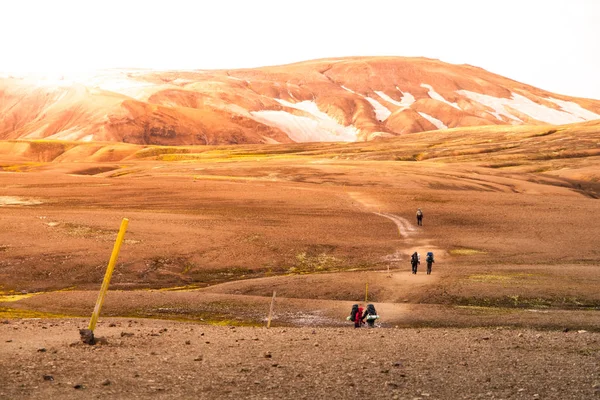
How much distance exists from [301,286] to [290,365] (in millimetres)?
19318

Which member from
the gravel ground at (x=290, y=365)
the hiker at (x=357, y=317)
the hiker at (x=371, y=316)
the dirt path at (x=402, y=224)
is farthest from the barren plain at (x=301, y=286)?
the hiker at (x=371, y=316)

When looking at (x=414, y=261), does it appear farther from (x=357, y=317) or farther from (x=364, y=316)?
(x=357, y=317)

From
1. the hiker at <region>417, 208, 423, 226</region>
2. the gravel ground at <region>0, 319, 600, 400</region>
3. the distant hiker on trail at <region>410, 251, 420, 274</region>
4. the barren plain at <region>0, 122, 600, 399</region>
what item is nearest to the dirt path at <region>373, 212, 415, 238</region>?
the barren plain at <region>0, 122, 600, 399</region>

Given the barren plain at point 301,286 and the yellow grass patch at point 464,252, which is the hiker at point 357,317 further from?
the yellow grass patch at point 464,252

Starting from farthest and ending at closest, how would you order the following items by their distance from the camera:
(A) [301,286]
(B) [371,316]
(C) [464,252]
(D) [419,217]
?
(D) [419,217] → (C) [464,252] → (A) [301,286] → (B) [371,316]

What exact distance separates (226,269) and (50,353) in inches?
1071

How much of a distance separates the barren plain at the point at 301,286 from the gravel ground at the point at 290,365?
7 cm

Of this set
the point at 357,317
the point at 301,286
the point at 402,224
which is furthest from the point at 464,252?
the point at 357,317

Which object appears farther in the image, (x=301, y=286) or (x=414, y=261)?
(x=414, y=261)

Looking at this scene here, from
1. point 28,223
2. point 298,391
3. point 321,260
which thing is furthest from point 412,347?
point 28,223

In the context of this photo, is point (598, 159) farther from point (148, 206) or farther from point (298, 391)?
point (298, 391)

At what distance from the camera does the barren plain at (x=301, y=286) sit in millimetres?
16312

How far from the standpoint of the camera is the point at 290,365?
688 inches

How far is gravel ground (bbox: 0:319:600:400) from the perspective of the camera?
1513 cm
